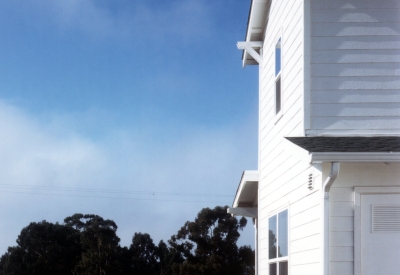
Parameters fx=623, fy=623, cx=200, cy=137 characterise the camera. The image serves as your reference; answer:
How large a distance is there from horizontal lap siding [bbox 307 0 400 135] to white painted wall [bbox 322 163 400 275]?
32.2 inches

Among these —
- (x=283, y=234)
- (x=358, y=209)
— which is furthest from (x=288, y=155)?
(x=358, y=209)

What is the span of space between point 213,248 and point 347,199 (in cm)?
3672

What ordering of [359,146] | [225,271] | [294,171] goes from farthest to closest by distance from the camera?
[225,271]
[294,171]
[359,146]

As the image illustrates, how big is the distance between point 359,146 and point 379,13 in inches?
87.5

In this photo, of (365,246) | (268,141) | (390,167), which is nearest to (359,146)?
(390,167)

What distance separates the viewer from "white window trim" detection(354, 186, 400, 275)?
257 inches

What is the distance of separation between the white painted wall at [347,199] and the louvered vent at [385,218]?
232 mm

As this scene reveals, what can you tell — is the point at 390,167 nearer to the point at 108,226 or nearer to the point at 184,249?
the point at 184,249

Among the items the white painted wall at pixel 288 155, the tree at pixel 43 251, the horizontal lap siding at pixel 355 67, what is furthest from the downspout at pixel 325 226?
the tree at pixel 43 251

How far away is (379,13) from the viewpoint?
309 inches

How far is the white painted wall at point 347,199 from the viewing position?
6543mm

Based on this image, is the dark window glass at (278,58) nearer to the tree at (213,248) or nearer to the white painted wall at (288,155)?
the white painted wall at (288,155)

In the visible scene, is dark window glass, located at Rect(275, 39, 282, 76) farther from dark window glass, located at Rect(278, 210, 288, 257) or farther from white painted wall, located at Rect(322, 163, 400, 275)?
white painted wall, located at Rect(322, 163, 400, 275)

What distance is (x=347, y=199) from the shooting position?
261 inches
